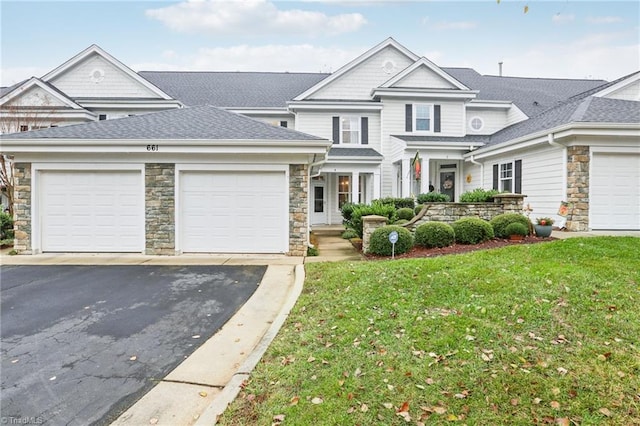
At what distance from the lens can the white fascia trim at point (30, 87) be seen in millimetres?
15930

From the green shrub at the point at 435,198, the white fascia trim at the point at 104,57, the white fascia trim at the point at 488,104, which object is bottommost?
the green shrub at the point at 435,198

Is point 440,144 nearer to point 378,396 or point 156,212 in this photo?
point 156,212

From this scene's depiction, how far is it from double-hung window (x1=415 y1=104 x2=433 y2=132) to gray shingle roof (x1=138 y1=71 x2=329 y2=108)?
6.72 m

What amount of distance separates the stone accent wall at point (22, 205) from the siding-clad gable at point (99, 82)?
9.92 metres

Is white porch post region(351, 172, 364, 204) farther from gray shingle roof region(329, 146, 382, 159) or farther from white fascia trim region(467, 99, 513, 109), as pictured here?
white fascia trim region(467, 99, 513, 109)

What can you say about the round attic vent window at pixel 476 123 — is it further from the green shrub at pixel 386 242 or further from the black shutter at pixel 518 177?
the green shrub at pixel 386 242

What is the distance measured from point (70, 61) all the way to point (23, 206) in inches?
479

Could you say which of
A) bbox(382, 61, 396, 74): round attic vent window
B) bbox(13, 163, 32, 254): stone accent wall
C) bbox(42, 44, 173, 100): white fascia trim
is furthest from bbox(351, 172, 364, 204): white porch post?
bbox(13, 163, 32, 254): stone accent wall

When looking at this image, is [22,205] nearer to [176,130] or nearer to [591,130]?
[176,130]

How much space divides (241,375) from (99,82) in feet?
65.0

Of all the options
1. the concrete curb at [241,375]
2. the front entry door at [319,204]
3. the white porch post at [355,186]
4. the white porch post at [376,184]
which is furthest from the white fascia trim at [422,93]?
the concrete curb at [241,375]

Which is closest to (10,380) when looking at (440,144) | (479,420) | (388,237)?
(479,420)

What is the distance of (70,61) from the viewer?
17312 mm

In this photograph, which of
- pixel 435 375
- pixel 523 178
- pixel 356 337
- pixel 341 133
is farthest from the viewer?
pixel 341 133
